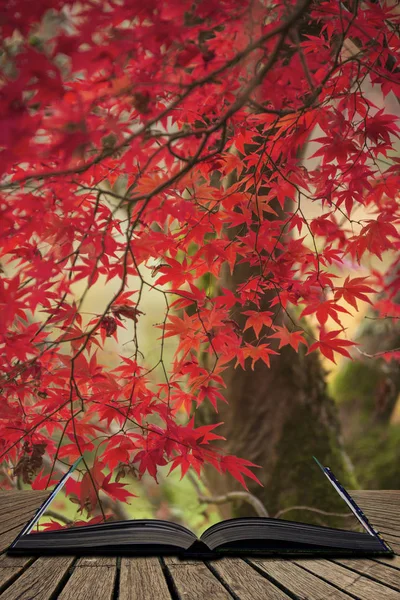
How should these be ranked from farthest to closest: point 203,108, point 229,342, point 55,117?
point 229,342 → point 203,108 → point 55,117

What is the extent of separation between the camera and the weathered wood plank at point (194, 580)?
32.9 inches

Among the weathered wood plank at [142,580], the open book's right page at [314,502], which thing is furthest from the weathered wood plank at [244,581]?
the open book's right page at [314,502]

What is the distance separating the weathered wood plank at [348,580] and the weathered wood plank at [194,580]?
17cm

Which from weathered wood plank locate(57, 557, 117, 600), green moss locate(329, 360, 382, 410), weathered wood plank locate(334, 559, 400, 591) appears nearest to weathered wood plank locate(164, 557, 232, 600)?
weathered wood plank locate(57, 557, 117, 600)

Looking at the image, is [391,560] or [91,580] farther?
[391,560]

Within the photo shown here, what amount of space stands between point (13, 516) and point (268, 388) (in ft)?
4.21

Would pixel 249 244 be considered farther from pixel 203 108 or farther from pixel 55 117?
pixel 55 117

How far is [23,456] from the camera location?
159cm

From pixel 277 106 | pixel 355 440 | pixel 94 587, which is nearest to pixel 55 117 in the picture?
pixel 277 106

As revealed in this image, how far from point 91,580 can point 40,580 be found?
0.27 ft

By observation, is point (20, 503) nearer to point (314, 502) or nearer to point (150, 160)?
point (150, 160)

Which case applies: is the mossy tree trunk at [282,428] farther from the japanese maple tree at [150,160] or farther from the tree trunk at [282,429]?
the japanese maple tree at [150,160]

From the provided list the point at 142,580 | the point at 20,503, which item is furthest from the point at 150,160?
the point at 20,503

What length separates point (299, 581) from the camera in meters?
0.90
